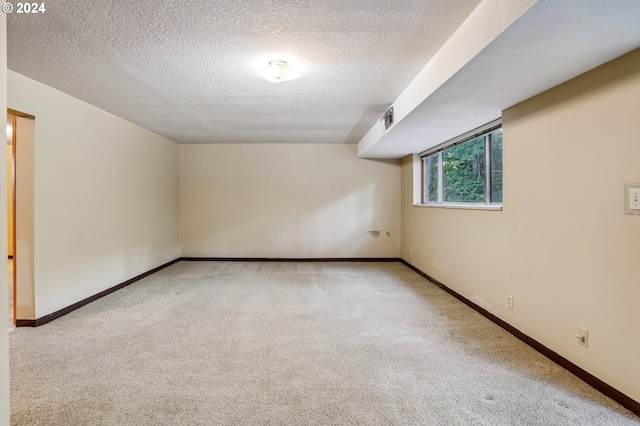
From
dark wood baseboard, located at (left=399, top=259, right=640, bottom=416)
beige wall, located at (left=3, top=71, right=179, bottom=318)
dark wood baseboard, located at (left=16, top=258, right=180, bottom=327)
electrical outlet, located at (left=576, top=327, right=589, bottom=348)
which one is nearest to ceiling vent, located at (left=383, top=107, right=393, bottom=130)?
dark wood baseboard, located at (left=399, top=259, right=640, bottom=416)

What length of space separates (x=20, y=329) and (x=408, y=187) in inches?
203

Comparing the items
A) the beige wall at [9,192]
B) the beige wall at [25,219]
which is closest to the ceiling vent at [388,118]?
the beige wall at [25,219]

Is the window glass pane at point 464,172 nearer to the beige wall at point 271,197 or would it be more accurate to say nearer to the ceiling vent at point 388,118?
the ceiling vent at point 388,118

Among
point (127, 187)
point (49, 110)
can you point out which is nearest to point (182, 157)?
point (127, 187)

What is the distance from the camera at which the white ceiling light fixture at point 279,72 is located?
238cm

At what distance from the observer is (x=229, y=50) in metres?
2.22

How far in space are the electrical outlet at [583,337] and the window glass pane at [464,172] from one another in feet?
5.57

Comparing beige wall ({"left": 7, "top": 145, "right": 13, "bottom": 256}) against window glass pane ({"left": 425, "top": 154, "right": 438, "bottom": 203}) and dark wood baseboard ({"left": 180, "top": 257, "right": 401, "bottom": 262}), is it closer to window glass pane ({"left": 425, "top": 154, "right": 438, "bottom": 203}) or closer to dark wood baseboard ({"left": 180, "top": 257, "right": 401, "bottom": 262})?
dark wood baseboard ({"left": 180, "top": 257, "right": 401, "bottom": 262})

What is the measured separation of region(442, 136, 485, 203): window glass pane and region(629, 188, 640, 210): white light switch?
5.80 feet

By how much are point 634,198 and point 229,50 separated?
2568mm

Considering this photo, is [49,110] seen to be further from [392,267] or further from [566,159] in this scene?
[392,267]

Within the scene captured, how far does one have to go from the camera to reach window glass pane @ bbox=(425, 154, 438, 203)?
4.90 meters

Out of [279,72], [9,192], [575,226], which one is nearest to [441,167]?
[575,226]

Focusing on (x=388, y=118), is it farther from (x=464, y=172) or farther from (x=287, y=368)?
(x=287, y=368)
